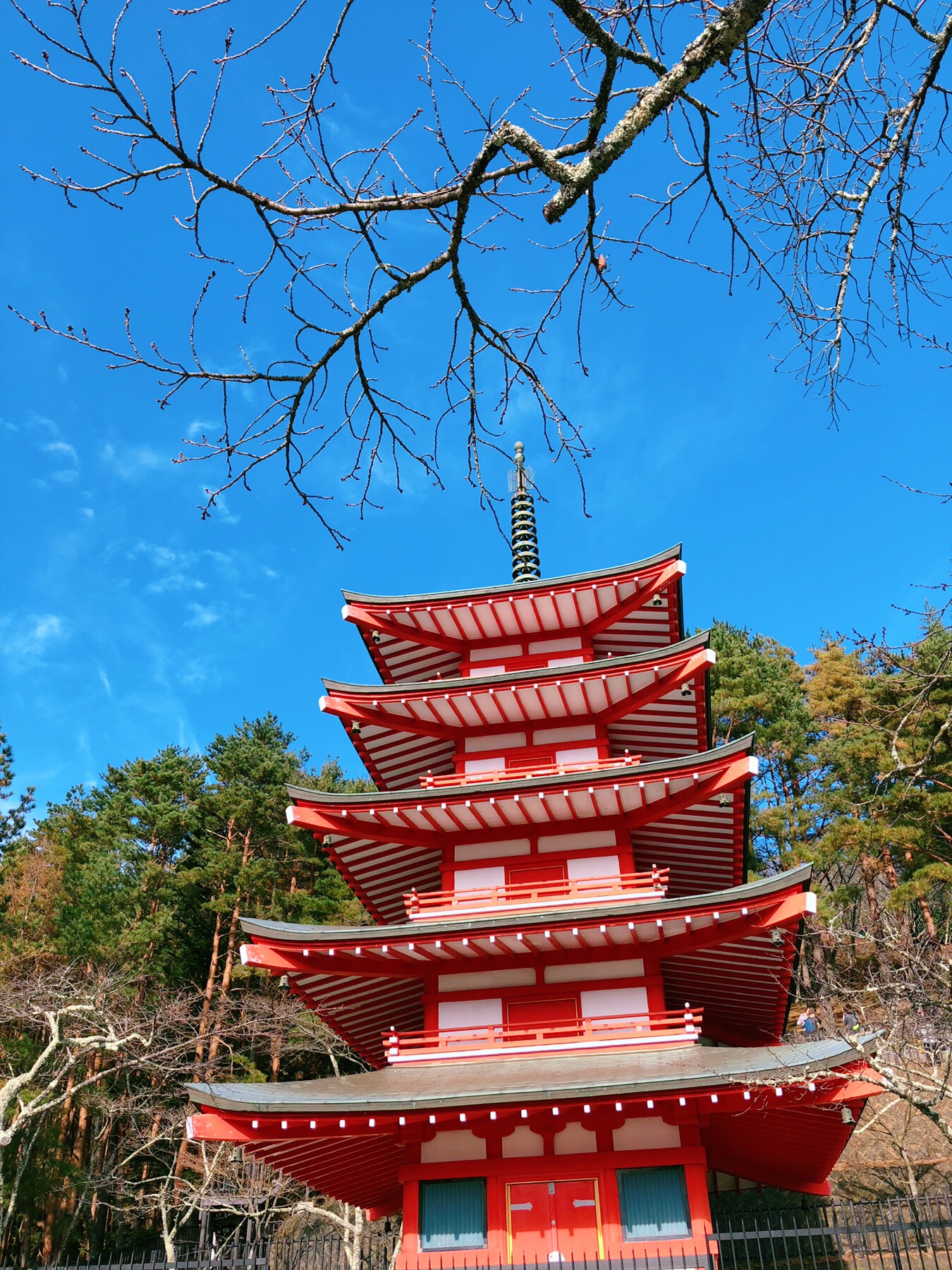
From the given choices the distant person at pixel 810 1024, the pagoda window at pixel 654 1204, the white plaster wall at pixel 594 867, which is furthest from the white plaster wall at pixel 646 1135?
the distant person at pixel 810 1024

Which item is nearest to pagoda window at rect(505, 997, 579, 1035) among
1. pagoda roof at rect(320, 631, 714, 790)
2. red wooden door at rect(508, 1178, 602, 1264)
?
red wooden door at rect(508, 1178, 602, 1264)

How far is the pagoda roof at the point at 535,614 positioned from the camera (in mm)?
15750

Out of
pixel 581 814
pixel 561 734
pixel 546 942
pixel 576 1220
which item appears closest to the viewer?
pixel 576 1220

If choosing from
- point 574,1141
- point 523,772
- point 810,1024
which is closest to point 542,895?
point 523,772

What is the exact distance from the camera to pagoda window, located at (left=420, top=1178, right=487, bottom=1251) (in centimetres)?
1134

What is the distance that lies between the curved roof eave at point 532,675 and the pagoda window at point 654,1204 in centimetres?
685

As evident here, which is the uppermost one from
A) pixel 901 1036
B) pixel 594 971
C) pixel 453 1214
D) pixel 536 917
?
pixel 536 917

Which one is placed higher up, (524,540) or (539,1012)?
(524,540)

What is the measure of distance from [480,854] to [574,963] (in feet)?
7.95

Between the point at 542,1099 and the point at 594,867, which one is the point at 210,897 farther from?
the point at 542,1099

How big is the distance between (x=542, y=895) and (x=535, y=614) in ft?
16.4

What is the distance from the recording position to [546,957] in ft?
43.2

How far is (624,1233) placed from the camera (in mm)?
10992

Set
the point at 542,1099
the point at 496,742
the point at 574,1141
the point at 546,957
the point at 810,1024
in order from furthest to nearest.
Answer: the point at 810,1024
the point at 496,742
the point at 546,957
the point at 574,1141
the point at 542,1099
